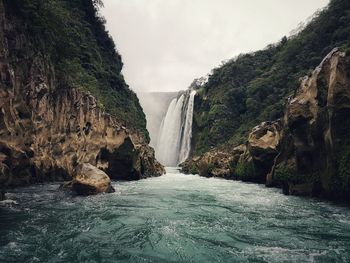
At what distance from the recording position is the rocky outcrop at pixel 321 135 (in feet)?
46.1

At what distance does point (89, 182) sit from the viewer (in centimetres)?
1698

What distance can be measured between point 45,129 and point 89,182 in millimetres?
6435

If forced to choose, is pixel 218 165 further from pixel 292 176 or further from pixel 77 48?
pixel 77 48

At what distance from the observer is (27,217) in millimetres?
10891

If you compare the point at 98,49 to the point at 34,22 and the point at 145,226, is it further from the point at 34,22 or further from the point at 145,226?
the point at 145,226

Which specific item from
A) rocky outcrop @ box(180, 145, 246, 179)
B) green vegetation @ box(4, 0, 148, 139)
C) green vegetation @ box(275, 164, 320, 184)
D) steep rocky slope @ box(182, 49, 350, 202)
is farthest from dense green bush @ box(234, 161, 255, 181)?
green vegetation @ box(4, 0, 148, 139)

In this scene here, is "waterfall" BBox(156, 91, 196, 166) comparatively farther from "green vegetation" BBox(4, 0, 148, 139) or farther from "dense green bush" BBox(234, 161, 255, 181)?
"dense green bush" BBox(234, 161, 255, 181)

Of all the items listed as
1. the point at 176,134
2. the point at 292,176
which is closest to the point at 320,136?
the point at 292,176

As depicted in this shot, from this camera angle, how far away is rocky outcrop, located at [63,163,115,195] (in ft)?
55.1

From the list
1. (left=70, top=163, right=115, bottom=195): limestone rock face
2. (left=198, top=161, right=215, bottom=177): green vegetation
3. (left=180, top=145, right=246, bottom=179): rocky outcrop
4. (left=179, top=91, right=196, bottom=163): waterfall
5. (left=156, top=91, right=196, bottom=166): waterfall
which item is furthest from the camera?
(left=156, top=91, right=196, bottom=166): waterfall

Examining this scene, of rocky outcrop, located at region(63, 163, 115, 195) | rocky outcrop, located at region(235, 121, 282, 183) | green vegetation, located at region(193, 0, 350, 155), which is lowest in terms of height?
rocky outcrop, located at region(63, 163, 115, 195)

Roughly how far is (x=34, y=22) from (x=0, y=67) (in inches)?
251

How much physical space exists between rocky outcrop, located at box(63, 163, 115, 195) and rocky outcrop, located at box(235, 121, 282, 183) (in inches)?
502

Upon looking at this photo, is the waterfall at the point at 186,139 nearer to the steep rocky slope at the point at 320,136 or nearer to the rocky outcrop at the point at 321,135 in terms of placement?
the steep rocky slope at the point at 320,136
